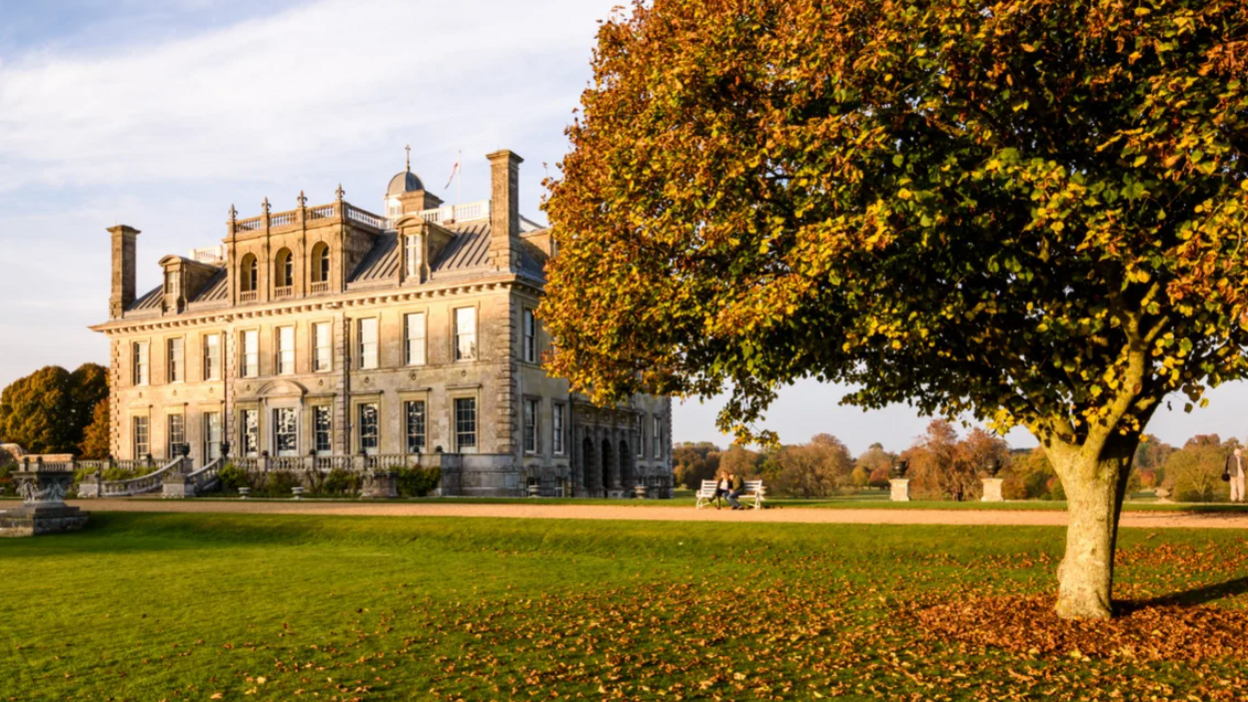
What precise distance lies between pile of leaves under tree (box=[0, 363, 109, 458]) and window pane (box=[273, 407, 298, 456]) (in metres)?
28.0

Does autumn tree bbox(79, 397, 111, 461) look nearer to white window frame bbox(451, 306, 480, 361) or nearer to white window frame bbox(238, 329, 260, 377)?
white window frame bbox(238, 329, 260, 377)

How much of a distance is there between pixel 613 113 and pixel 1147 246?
7.47m

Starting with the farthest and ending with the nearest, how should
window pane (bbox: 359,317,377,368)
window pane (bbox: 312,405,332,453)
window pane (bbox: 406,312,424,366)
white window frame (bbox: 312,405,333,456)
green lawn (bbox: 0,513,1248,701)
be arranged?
window pane (bbox: 312,405,332,453)
white window frame (bbox: 312,405,333,456)
window pane (bbox: 359,317,377,368)
window pane (bbox: 406,312,424,366)
green lawn (bbox: 0,513,1248,701)

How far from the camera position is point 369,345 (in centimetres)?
4366

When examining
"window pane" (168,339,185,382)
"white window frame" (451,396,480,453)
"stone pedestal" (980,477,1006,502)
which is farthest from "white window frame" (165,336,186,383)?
"stone pedestal" (980,477,1006,502)

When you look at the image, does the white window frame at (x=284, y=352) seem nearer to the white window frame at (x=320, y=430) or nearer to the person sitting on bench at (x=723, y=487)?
the white window frame at (x=320, y=430)

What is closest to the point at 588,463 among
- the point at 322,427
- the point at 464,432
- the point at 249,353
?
the point at 464,432

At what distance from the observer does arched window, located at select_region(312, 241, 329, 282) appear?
45.6 metres

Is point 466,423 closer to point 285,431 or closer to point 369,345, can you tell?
point 369,345

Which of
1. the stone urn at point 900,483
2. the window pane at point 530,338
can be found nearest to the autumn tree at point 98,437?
the window pane at point 530,338

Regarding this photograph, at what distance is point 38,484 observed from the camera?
2542cm

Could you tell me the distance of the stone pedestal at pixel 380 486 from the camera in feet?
124

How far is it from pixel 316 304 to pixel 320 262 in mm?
2308

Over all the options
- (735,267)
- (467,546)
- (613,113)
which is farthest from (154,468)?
(735,267)
